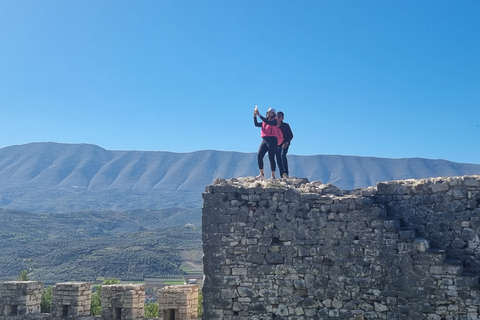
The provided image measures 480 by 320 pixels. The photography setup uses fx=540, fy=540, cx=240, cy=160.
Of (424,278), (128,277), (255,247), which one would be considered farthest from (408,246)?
(128,277)

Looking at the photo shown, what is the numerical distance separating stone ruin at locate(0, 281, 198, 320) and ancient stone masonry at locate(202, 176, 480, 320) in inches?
80.0

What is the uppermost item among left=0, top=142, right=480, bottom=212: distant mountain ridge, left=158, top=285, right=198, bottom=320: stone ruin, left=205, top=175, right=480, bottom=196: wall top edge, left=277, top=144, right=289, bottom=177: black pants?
left=0, top=142, right=480, bottom=212: distant mountain ridge

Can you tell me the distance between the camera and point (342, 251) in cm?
978

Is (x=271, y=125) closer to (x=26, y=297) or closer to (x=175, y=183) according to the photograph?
(x=26, y=297)

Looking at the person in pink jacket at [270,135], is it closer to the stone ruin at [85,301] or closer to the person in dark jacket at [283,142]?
the person in dark jacket at [283,142]

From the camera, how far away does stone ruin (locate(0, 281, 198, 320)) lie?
39.8 feet

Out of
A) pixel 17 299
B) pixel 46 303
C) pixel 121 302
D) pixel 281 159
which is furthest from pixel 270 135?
pixel 46 303

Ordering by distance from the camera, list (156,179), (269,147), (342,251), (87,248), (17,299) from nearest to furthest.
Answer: (342,251) → (269,147) → (17,299) → (87,248) → (156,179)

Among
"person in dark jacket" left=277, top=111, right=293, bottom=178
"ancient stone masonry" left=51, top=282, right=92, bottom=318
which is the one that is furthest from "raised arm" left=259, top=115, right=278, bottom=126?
"ancient stone masonry" left=51, top=282, right=92, bottom=318

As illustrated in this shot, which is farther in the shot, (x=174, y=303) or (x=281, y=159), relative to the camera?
(x=281, y=159)

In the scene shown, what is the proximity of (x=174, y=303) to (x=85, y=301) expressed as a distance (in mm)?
2499

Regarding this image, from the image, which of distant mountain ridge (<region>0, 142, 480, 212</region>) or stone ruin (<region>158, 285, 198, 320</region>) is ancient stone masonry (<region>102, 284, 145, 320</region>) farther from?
distant mountain ridge (<region>0, 142, 480, 212</region>)

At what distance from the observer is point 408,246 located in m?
9.41

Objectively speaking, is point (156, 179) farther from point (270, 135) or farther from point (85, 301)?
point (270, 135)
